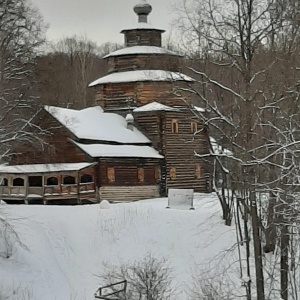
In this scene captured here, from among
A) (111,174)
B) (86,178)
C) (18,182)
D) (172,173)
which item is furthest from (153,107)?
(18,182)

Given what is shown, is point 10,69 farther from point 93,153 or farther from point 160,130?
point 160,130

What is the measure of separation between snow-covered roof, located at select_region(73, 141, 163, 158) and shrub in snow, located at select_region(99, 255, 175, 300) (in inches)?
418

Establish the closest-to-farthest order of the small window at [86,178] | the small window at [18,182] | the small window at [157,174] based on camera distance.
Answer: the small window at [86,178] → the small window at [18,182] → the small window at [157,174]

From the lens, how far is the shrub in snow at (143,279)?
1781 centimetres

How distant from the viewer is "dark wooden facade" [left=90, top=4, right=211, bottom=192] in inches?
1385

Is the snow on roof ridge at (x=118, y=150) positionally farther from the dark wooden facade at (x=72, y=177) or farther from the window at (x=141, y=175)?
the window at (x=141, y=175)

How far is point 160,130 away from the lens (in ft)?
115

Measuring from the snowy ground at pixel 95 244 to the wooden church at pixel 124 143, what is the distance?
4403mm

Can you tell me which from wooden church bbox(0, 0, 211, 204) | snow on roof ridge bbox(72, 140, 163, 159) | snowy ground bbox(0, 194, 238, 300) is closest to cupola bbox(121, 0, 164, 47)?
wooden church bbox(0, 0, 211, 204)

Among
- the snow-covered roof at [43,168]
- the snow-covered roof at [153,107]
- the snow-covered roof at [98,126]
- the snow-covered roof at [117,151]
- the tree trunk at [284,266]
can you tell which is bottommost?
the tree trunk at [284,266]

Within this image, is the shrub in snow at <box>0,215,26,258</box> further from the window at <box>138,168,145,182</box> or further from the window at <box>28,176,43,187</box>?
the window at <box>138,168,145,182</box>

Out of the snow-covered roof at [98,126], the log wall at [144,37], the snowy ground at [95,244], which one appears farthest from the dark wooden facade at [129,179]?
the log wall at [144,37]

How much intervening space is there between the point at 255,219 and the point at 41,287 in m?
7.62

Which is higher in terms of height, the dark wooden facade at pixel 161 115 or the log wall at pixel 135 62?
the log wall at pixel 135 62
